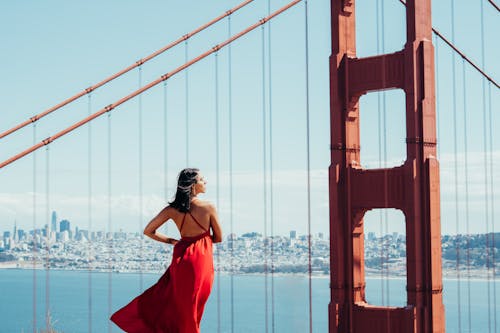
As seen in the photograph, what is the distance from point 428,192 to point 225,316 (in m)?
103

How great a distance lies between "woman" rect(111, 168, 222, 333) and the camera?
21.8 ft

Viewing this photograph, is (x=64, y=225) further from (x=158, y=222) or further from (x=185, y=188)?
(x=185, y=188)

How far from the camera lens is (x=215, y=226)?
6715 millimetres

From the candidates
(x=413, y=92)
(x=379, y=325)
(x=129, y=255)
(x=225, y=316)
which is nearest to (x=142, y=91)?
(x=413, y=92)

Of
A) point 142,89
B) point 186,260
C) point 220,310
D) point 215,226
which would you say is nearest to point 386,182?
point 142,89

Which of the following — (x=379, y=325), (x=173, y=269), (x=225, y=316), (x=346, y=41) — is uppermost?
(x=346, y=41)

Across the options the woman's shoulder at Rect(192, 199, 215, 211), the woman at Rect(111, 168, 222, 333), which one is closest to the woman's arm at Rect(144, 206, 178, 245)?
the woman at Rect(111, 168, 222, 333)

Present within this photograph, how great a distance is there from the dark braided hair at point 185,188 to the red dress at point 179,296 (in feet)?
0.33

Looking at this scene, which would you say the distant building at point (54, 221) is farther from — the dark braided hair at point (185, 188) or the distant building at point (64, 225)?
the dark braided hair at point (185, 188)

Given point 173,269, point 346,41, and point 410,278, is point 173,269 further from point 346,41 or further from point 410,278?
point 346,41

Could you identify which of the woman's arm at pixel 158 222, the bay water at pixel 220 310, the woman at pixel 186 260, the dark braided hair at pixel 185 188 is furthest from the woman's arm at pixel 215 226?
the bay water at pixel 220 310

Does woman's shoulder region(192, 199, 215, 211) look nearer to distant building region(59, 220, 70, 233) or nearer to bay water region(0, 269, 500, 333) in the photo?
bay water region(0, 269, 500, 333)

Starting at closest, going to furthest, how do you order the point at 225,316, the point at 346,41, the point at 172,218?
the point at 172,218 → the point at 346,41 → the point at 225,316

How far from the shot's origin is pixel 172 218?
264 inches
